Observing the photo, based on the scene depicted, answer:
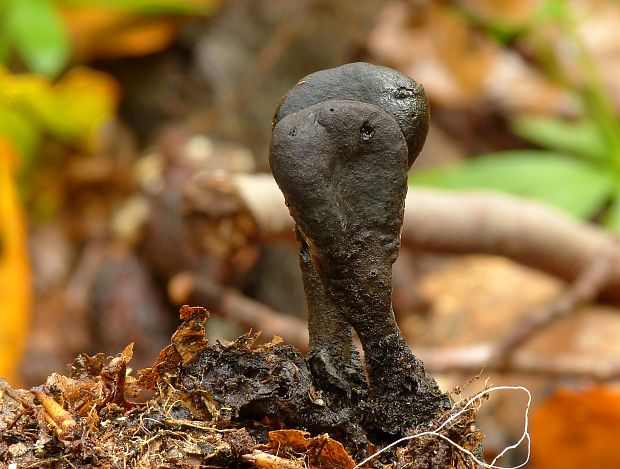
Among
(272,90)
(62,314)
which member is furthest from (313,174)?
(272,90)

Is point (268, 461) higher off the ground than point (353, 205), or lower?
lower

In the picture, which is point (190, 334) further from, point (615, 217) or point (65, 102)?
point (615, 217)

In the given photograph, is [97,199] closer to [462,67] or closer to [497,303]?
[497,303]

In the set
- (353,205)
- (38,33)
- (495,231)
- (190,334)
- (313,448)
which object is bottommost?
(495,231)

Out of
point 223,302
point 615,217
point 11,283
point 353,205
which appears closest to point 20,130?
point 11,283

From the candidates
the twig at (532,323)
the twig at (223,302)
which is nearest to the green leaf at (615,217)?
the twig at (532,323)

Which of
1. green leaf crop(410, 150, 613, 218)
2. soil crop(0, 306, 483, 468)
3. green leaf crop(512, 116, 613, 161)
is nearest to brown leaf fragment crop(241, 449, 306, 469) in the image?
soil crop(0, 306, 483, 468)
